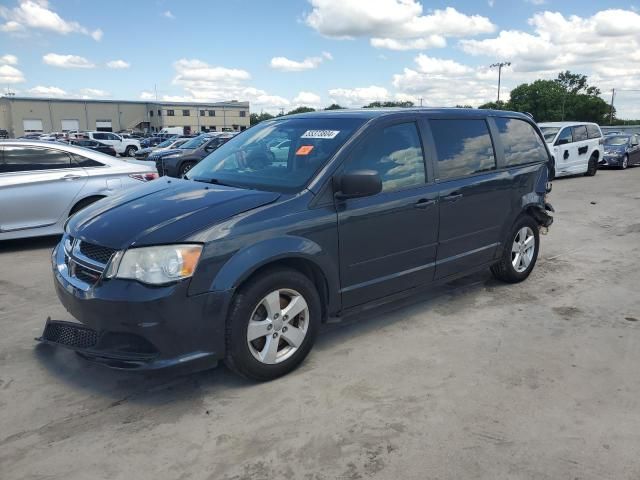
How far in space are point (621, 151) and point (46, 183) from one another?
20.5 m

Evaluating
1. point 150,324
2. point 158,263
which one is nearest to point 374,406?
point 150,324

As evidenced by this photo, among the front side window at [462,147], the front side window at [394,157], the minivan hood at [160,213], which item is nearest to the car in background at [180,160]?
the front side window at [462,147]

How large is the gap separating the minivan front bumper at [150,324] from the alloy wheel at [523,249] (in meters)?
3.53

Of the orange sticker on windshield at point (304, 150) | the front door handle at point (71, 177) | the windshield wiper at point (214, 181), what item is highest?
the orange sticker on windshield at point (304, 150)

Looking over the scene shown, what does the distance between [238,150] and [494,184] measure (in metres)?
2.39

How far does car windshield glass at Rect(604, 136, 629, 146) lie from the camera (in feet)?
69.6

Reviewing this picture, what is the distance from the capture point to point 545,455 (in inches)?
109

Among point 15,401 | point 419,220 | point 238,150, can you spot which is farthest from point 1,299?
point 419,220

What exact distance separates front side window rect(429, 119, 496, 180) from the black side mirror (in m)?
1.10

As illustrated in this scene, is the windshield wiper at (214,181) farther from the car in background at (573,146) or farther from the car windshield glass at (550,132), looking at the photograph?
the car windshield glass at (550,132)

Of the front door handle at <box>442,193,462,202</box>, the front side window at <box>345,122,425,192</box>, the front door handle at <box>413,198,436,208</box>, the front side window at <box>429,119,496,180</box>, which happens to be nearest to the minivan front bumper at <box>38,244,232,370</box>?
the front side window at <box>345,122,425,192</box>

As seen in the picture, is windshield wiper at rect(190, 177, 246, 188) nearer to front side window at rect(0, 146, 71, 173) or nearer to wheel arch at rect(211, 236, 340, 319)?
wheel arch at rect(211, 236, 340, 319)

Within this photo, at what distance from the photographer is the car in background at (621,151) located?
67.3ft

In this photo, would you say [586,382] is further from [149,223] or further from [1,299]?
[1,299]
